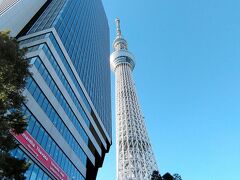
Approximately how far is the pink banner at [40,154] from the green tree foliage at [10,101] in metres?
9.62

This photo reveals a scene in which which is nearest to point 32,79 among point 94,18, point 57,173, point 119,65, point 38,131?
point 38,131

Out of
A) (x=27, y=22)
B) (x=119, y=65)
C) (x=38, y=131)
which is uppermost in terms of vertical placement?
(x=119, y=65)

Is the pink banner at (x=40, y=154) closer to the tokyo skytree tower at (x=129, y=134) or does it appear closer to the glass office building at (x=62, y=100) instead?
the glass office building at (x=62, y=100)

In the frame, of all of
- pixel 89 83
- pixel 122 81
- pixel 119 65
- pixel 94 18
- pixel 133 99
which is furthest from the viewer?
pixel 119 65

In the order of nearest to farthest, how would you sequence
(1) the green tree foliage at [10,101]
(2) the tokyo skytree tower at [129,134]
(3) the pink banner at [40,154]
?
(1) the green tree foliage at [10,101] → (3) the pink banner at [40,154] → (2) the tokyo skytree tower at [129,134]

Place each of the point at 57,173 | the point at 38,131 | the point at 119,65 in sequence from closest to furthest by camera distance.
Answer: the point at 38,131, the point at 57,173, the point at 119,65

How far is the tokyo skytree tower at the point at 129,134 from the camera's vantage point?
68500 mm

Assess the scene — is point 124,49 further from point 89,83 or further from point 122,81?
point 89,83

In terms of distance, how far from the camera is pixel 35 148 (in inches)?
1017

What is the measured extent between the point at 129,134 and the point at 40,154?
5297cm

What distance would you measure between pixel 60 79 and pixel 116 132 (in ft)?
160

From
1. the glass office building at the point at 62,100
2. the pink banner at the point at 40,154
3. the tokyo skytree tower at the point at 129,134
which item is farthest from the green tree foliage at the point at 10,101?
the tokyo skytree tower at the point at 129,134

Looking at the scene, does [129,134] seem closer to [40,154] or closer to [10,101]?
[40,154]

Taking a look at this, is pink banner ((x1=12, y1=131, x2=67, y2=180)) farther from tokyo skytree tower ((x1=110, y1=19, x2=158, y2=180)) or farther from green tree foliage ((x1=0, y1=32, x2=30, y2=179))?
tokyo skytree tower ((x1=110, y1=19, x2=158, y2=180))
